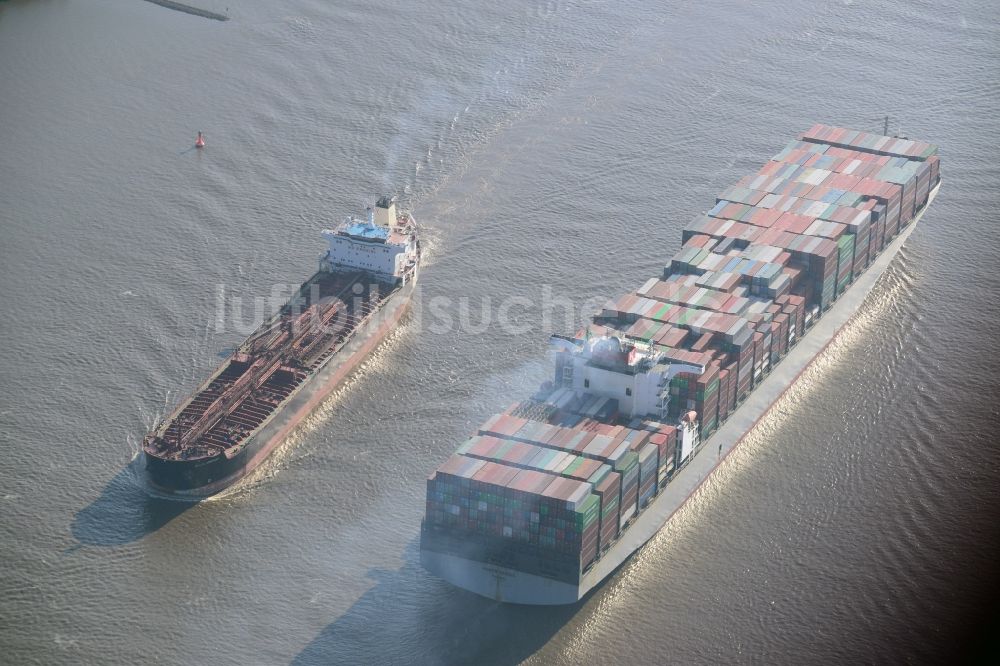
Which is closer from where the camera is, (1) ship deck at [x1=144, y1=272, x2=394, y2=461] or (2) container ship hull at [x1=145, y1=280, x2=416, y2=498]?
(2) container ship hull at [x1=145, y1=280, x2=416, y2=498]

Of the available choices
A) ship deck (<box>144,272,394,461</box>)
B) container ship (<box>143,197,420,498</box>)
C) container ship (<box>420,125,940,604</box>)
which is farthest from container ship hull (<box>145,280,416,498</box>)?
container ship (<box>420,125,940,604</box>)

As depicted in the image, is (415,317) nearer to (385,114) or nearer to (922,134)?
(385,114)

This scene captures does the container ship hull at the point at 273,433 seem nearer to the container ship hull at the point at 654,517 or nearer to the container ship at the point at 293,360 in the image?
the container ship at the point at 293,360

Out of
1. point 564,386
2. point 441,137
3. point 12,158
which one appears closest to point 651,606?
point 564,386

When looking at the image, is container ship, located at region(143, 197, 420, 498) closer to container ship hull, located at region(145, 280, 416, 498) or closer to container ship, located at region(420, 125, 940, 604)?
container ship hull, located at region(145, 280, 416, 498)

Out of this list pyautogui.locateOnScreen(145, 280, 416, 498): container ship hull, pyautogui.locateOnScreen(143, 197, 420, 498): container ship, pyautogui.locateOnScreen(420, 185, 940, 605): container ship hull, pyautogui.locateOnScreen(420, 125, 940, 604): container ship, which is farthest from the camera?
pyautogui.locateOnScreen(143, 197, 420, 498): container ship

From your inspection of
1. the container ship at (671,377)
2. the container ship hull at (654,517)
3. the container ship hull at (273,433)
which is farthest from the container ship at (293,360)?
the container ship hull at (654,517)
